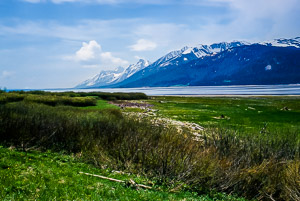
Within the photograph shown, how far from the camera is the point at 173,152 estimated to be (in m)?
15.5

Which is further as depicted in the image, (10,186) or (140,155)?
(140,155)

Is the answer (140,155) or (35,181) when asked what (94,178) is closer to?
(35,181)

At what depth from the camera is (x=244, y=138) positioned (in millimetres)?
19047

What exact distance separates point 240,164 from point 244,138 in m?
3.82

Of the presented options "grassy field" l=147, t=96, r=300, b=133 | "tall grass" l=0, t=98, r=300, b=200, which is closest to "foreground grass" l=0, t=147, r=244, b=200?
"tall grass" l=0, t=98, r=300, b=200

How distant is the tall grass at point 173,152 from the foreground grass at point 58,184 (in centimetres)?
172

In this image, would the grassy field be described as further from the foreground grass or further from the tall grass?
the foreground grass

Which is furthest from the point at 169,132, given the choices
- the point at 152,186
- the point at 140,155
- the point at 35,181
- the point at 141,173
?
the point at 35,181

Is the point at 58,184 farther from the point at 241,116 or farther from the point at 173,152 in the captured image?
the point at 241,116

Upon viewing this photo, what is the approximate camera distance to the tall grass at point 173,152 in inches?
551

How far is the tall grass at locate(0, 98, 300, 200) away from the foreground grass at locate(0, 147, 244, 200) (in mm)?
1723

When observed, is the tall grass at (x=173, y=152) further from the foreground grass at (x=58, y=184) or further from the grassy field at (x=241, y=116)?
the grassy field at (x=241, y=116)

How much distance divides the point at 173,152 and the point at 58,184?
25.7 ft

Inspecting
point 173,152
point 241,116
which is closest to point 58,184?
point 173,152
